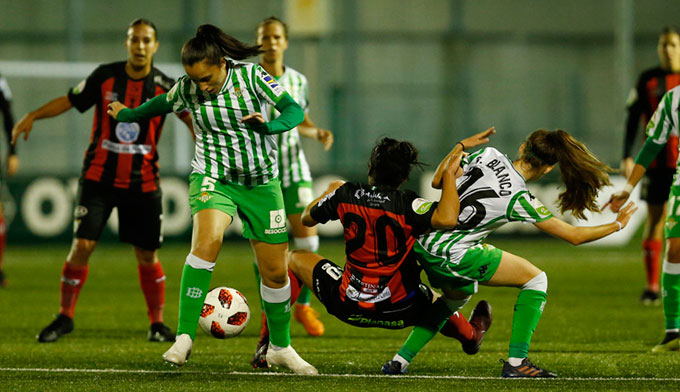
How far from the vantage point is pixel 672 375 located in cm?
541

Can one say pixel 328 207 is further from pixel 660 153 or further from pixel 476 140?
pixel 660 153

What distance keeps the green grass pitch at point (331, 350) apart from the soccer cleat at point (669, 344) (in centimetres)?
10

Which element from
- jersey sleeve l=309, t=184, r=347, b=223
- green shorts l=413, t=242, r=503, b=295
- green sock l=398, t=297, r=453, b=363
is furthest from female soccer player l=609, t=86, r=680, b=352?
jersey sleeve l=309, t=184, r=347, b=223

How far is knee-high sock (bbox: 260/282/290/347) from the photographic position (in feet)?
18.0

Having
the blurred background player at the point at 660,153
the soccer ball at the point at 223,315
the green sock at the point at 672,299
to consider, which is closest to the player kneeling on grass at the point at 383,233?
the soccer ball at the point at 223,315

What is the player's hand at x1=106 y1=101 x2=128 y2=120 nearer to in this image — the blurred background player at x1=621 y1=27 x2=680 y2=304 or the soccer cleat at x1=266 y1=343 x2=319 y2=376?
the soccer cleat at x1=266 y1=343 x2=319 y2=376

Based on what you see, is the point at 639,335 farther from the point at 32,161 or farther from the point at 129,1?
the point at 129,1

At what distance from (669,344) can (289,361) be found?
7.80 feet

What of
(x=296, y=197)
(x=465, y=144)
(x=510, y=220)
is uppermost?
(x=465, y=144)

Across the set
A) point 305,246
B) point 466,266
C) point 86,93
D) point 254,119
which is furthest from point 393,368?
point 86,93

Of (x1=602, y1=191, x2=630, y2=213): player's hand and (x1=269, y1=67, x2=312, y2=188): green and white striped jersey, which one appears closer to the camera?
(x1=602, y1=191, x2=630, y2=213): player's hand

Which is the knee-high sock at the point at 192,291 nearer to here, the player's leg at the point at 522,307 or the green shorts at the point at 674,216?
the player's leg at the point at 522,307

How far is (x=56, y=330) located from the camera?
6.87m

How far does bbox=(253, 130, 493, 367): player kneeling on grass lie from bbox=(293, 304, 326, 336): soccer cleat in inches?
74.8
